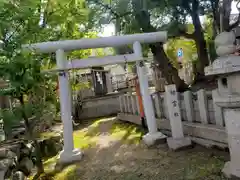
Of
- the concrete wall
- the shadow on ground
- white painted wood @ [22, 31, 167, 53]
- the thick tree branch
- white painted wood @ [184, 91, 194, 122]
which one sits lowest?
the shadow on ground

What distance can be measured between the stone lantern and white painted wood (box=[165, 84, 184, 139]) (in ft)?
7.95

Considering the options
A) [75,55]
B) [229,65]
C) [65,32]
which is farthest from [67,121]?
[75,55]

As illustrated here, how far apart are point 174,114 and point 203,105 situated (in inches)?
29.8

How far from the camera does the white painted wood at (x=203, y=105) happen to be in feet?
18.1

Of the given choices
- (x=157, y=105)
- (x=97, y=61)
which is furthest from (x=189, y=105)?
(x=97, y=61)

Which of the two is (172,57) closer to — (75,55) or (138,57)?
(75,55)

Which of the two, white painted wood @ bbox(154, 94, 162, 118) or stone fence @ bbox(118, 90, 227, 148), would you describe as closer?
stone fence @ bbox(118, 90, 227, 148)

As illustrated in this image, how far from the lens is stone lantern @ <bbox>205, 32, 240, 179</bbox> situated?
321cm

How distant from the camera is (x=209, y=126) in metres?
5.38

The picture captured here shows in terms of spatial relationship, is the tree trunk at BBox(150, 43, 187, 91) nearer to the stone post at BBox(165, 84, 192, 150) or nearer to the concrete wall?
the stone post at BBox(165, 84, 192, 150)

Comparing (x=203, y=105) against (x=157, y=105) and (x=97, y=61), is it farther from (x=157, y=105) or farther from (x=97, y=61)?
(x=97, y=61)

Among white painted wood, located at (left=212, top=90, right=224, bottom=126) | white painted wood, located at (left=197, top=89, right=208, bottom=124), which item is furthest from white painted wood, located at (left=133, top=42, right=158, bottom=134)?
white painted wood, located at (left=212, top=90, right=224, bottom=126)

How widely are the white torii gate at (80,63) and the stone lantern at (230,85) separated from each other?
315 cm

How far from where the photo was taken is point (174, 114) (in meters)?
6.01
